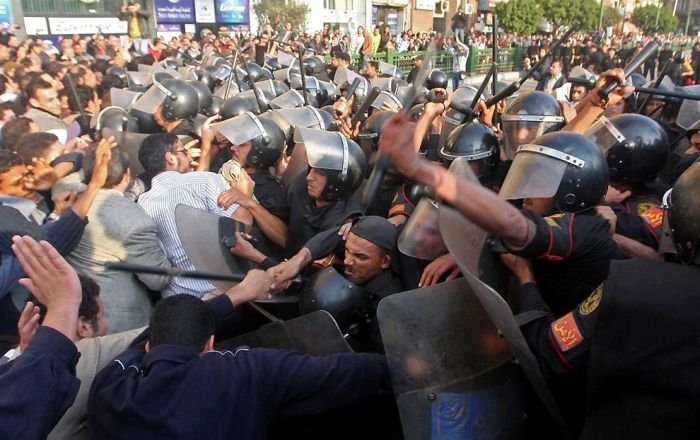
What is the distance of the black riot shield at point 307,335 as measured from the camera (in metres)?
2.23

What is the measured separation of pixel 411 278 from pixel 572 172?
3.24 feet

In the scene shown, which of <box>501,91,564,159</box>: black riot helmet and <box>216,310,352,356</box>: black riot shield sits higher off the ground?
<box>501,91,564,159</box>: black riot helmet

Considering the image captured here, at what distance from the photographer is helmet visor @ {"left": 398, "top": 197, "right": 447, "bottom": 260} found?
2594 mm

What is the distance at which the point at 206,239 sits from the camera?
9.95 ft

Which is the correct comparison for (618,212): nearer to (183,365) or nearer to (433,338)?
(433,338)

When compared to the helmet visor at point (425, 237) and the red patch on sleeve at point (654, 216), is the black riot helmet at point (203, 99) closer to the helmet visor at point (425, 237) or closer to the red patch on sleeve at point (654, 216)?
the helmet visor at point (425, 237)

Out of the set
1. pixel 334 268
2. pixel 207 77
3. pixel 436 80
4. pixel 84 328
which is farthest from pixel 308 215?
pixel 207 77

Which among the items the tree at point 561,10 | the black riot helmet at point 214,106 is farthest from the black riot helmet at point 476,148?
the tree at point 561,10

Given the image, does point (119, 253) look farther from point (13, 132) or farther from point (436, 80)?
point (436, 80)

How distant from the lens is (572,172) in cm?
230

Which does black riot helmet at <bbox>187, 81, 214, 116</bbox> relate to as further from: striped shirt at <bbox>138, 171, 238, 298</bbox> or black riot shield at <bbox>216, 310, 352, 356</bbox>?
black riot shield at <bbox>216, 310, 352, 356</bbox>

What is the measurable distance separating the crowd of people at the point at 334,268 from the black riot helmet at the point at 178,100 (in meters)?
0.90

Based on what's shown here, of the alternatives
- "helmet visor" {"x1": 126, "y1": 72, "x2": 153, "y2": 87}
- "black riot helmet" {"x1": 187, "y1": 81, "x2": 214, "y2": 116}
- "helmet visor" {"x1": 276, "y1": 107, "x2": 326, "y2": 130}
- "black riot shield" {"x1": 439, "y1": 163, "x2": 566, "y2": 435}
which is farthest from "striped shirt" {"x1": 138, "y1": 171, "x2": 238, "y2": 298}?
"helmet visor" {"x1": 126, "y1": 72, "x2": 153, "y2": 87}

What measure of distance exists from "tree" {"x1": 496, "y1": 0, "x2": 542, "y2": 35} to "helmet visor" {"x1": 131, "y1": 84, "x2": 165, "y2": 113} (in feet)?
79.0
